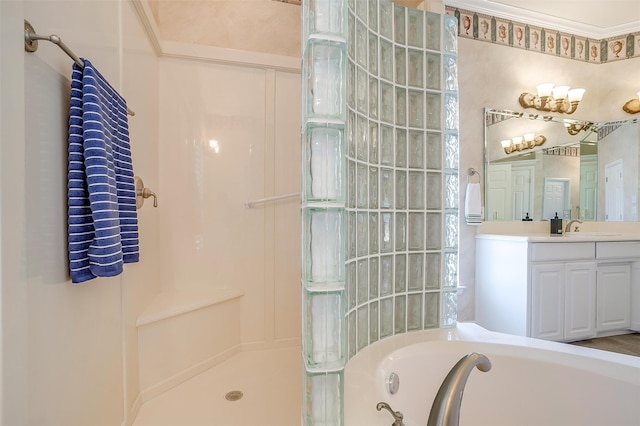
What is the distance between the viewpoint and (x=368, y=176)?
4.20ft

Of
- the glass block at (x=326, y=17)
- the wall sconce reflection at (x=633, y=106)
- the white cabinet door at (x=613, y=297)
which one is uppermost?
the wall sconce reflection at (x=633, y=106)

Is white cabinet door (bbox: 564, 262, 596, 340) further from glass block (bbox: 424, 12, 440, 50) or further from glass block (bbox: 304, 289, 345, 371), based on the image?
glass block (bbox: 304, 289, 345, 371)

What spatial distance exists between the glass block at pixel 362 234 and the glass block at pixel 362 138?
→ 0.22m

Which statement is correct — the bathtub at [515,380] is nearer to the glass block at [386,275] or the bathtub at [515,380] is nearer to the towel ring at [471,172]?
the glass block at [386,275]

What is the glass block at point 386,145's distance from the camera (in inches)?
53.8

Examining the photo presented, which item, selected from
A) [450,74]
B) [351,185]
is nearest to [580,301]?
[450,74]

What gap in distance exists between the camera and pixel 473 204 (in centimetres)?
278

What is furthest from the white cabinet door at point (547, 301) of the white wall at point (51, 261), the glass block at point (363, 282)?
the white wall at point (51, 261)

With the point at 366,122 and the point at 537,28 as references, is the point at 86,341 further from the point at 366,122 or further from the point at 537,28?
the point at 537,28

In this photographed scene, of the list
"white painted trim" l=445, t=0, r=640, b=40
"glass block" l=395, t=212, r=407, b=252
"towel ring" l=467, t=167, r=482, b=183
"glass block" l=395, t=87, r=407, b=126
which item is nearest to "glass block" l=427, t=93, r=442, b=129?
"glass block" l=395, t=87, r=407, b=126

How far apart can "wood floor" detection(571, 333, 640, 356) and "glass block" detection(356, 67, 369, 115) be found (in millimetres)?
2797

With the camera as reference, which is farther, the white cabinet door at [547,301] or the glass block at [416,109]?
the white cabinet door at [547,301]

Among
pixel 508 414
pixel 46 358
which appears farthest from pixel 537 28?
pixel 46 358

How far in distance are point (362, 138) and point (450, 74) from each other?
0.69 meters
